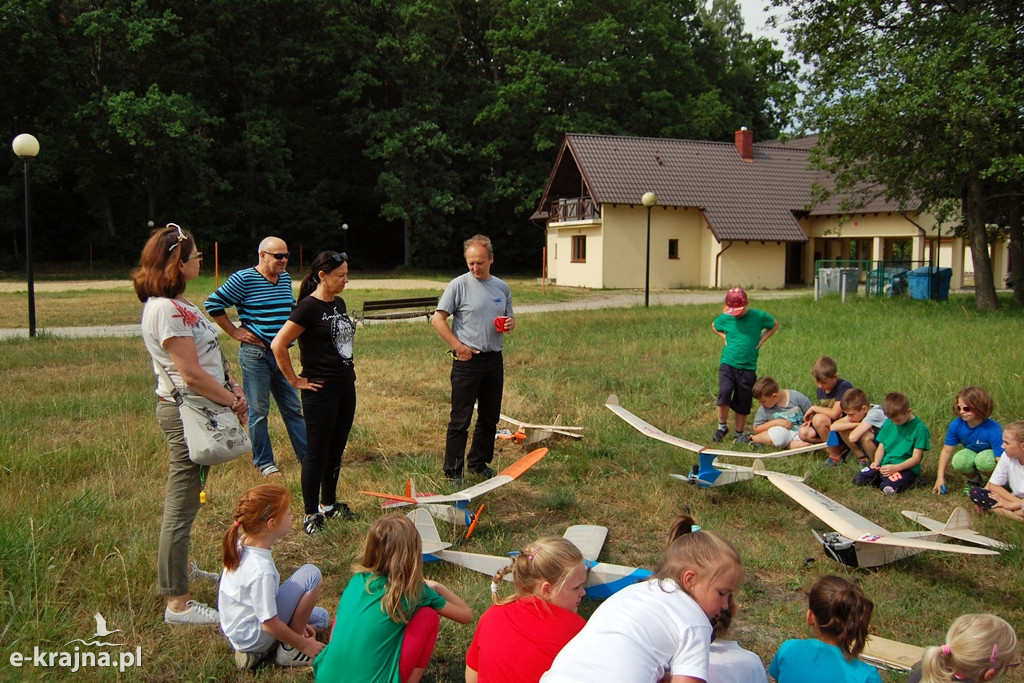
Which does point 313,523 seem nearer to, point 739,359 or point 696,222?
point 739,359

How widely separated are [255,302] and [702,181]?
29.9m

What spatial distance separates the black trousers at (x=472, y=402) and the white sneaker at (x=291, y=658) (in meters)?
2.33

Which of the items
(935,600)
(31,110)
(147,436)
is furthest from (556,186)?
(935,600)

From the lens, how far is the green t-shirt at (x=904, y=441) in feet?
18.4

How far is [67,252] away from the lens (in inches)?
1602

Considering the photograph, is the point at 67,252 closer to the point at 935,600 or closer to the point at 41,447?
the point at 41,447

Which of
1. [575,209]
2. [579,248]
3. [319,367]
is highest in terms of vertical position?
[575,209]

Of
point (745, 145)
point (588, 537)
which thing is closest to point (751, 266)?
point (745, 145)

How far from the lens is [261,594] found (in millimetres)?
3189

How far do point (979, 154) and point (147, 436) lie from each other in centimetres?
1740

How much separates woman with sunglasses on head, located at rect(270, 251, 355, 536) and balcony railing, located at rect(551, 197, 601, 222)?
1075 inches

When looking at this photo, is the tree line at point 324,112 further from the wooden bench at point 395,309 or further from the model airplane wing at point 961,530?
the model airplane wing at point 961,530

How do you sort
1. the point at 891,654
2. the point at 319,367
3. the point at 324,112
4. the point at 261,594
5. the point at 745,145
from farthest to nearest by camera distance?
the point at 324,112 → the point at 745,145 → the point at 319,367 → the point at 891,654 → the point at 261,594

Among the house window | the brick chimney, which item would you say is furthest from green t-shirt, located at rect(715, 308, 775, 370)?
the brick chimney
